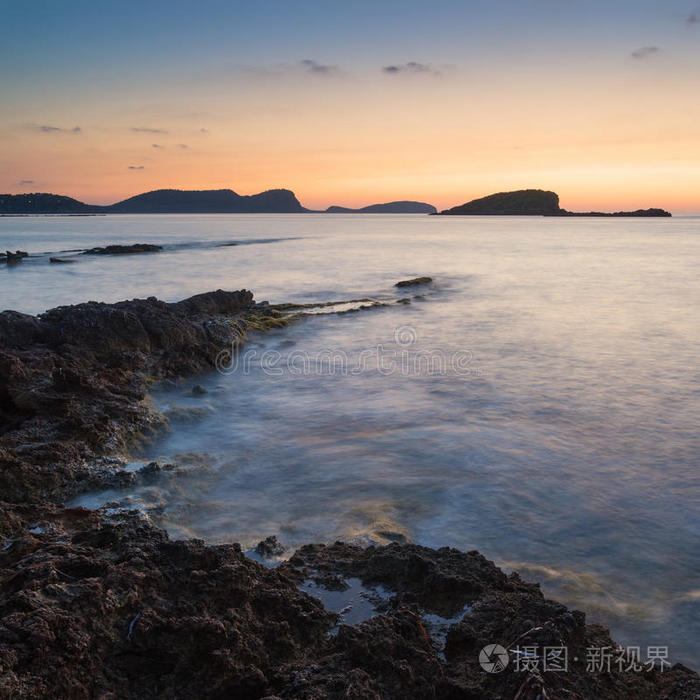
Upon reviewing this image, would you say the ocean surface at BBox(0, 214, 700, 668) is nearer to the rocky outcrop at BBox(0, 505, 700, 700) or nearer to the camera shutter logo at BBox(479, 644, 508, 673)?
the rocky outcrop at BBox(0, 505, 700, 700)

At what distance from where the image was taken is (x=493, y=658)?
248cm

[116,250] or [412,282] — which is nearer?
[412,282]

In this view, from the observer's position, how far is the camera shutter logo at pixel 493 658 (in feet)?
7.93

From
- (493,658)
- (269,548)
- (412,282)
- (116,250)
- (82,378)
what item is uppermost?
(116,250)

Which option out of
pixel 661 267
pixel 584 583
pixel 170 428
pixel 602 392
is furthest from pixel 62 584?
pixel 661 267

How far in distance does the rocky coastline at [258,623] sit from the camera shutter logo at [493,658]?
0.03 metres

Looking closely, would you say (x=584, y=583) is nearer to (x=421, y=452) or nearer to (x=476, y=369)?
(x=421, y=452)

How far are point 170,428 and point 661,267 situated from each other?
88.7 feet

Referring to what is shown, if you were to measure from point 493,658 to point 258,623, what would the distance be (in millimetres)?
1064

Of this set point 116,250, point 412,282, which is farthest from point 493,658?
point 116,250

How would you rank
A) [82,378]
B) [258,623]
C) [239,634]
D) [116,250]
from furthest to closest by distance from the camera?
[116,250] < [82,378] < [258,623] < [239,634]

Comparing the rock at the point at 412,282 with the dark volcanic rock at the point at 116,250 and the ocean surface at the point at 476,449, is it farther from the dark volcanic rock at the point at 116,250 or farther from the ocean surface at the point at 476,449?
the dark volcanic rock at the point at 116,250

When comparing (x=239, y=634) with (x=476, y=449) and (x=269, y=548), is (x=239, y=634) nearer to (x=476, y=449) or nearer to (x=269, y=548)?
(x=269, y=548)

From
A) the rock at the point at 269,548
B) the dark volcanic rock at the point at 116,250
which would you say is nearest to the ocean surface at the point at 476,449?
the rock at the point at 269,548
